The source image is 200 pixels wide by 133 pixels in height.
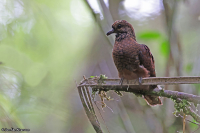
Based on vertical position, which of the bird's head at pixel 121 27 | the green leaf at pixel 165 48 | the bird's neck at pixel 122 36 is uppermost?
the bird's head at pixel 121 27

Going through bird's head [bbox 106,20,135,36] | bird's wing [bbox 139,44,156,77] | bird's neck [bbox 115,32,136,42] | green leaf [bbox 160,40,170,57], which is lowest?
green leaf [bbox 160,40,170,57]

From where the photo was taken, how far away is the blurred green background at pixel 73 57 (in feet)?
8.39

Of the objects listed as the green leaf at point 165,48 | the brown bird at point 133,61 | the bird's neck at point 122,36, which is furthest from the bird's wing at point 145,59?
the green leaf at point 165,48

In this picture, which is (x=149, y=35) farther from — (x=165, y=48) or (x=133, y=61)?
(x=133, y=61)

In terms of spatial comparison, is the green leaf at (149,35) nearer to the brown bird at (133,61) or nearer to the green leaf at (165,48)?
the green leaf at (165,48)

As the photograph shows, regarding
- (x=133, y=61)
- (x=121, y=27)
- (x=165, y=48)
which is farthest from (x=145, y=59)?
(x=165, y=48)

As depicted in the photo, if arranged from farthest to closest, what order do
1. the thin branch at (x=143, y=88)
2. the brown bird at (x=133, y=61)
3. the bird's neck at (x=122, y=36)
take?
the bird's neck at (x=122, y=36) → the brown bird at (x=133, y=61) → the thin branch at (x=143, y=88)

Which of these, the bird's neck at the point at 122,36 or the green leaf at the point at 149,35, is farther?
the green leaf at the point at 149,35

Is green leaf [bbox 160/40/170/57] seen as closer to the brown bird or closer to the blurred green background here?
the blurred green background

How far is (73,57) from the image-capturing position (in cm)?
366

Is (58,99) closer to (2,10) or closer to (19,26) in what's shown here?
(19,26)

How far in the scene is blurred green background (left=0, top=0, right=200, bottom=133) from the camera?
256cm

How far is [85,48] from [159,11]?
156 cm

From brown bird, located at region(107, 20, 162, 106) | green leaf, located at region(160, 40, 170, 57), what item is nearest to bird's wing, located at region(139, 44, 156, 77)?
brown bird, located at region(107, 20, 162, 106)
